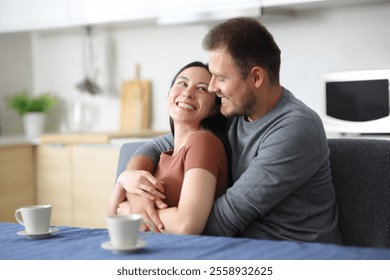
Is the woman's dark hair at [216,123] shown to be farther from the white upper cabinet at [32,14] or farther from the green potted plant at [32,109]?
the green potted plant at [32,109]

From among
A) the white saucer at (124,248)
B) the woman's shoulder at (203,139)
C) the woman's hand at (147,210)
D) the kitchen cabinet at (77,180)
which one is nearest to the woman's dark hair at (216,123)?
the woman's shoulder at (203,139)

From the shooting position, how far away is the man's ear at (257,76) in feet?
6.72

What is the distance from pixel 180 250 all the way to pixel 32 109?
3674mm

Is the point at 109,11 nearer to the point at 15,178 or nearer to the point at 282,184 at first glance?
the point at 15,178

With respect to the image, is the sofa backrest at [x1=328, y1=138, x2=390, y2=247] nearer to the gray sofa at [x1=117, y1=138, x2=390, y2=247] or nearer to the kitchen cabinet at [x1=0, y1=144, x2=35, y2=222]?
the gray sofa at [x1=117, y1=138, x2=390, y2=247]

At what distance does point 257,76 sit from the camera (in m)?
2.06

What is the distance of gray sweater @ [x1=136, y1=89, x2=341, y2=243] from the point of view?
191 centimetres

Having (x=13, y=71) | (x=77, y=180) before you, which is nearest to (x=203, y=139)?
(x=77, y=180)

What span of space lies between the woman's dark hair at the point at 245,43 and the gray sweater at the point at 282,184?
13 centimetres

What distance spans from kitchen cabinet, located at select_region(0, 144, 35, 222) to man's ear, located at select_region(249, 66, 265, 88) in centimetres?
278

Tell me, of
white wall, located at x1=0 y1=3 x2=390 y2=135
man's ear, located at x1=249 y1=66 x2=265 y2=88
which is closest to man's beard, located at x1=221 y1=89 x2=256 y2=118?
man's ear, located at x1=249 y1=66 x2=265 y2=88

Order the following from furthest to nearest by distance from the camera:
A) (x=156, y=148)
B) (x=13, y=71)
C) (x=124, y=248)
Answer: (x=13, y=71)
(x=156, y=148)
(x=124, y=248)
